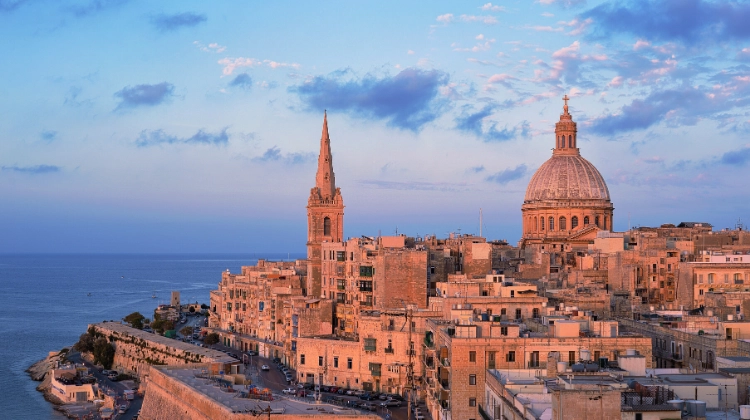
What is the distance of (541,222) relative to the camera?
81938 millimetres

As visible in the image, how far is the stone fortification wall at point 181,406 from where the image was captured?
3328 centimetres

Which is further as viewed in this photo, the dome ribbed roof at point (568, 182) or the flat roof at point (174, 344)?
the dome ribbed roof at point (568, 182)

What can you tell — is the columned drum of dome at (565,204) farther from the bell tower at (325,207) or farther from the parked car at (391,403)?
the parked car at (391,403)

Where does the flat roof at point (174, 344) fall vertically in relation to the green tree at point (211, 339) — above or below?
above

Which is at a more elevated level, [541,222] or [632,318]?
[541,222]

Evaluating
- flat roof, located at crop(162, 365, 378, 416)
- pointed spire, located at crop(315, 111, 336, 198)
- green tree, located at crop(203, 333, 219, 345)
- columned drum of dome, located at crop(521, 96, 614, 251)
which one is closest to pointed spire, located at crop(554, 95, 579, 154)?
columned drum of dome, located at crop(521, 96, 614, 251)

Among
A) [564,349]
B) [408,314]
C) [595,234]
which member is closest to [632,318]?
[408,314]

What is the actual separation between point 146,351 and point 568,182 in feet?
110

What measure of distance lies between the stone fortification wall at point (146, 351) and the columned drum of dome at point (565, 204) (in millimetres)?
28311

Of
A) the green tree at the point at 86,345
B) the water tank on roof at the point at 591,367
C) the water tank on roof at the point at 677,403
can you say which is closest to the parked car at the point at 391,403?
the water tank on roof at the point at 591,367

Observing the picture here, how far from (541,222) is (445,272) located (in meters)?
24.4

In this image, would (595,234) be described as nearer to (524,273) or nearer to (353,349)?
(524,273)

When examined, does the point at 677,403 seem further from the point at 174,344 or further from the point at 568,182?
the point at 568,182

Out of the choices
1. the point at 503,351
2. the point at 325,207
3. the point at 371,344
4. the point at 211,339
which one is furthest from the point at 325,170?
the point at 503,351
